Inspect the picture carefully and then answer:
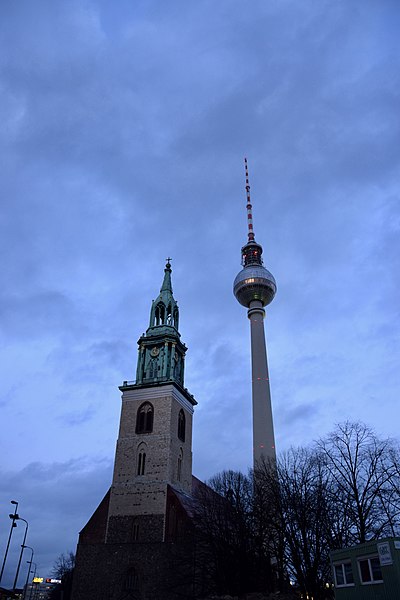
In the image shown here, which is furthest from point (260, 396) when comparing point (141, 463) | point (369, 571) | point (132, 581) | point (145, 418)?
point (369, 571)

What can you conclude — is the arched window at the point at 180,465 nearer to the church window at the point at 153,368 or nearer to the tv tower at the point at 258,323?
the church window at the point at 153,368

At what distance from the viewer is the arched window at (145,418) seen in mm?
51062

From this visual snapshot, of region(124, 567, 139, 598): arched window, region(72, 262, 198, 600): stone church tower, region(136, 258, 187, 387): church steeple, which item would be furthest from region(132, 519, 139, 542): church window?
region(136, 258, 187, 387): church steeple

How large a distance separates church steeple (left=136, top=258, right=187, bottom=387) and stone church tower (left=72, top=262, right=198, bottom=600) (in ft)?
0.38

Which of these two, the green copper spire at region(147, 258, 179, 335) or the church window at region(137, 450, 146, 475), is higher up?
the green copper spire at region(147, 258, 179, 335)

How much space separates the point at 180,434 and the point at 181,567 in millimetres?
14336

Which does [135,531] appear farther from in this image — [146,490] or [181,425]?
[181,425]

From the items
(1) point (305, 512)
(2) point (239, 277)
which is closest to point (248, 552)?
(1) point (305, 512)

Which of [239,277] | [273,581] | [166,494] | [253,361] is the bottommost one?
[273,581]

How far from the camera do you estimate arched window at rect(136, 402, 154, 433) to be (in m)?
51.1

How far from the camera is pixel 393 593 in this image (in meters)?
21.2

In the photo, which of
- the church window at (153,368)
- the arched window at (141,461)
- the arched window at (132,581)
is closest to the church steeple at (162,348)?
the church window at (153,368)

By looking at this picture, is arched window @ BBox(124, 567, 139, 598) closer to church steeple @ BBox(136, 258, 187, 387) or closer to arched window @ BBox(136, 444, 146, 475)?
arched window @ BBox(136, 444, 146, 475)

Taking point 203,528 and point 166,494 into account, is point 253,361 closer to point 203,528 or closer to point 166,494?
point 166,494
